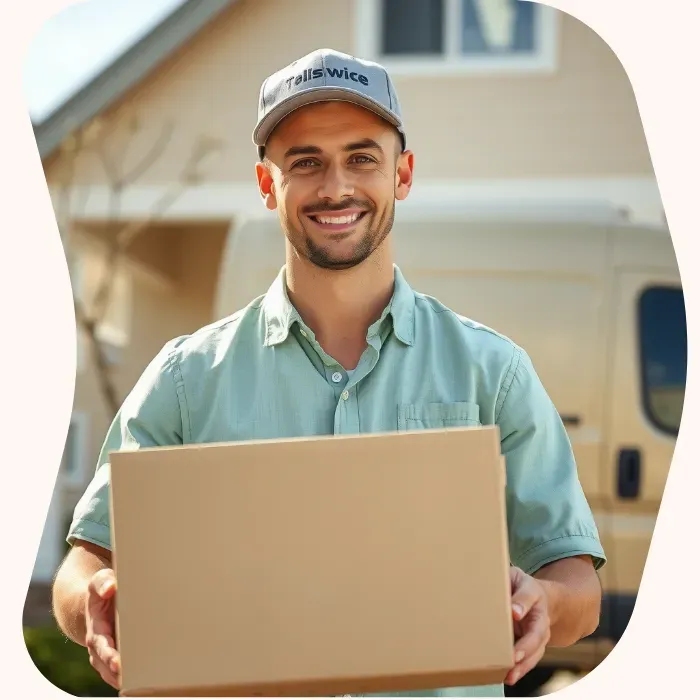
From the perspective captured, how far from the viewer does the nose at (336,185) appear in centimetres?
152

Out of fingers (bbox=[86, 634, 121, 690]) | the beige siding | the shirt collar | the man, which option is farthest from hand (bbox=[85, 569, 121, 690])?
the beige siding

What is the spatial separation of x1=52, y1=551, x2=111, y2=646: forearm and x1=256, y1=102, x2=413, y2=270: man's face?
542mm

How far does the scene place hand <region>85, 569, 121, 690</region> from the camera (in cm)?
135

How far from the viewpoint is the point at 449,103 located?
2.78 metres

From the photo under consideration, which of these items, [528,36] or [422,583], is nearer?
[422,583]

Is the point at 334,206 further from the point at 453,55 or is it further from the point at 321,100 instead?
the point at 453,55

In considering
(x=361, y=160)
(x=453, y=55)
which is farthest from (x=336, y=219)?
(x=453, y=55)

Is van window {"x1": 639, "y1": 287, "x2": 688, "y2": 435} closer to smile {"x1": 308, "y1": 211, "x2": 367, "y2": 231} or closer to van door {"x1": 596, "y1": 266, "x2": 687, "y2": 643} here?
van door {"x1": 596, "y1": 266, "x2": 687, "y2": 643}

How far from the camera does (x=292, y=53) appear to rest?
2.31 metres

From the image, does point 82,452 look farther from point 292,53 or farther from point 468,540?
point 468,540

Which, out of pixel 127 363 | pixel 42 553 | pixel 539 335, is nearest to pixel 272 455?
pixel 42 553

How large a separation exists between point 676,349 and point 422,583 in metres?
1.71

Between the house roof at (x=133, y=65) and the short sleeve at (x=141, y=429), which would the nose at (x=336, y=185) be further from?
the house roof at (x=133, y=65)

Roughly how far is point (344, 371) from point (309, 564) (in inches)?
14.8
